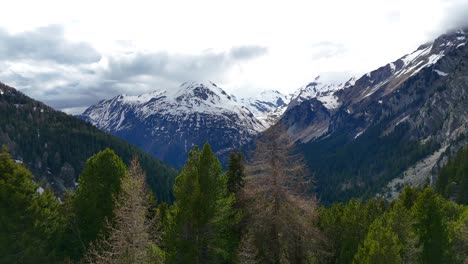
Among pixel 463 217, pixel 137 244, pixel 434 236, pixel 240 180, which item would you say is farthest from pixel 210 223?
pixel 463 217

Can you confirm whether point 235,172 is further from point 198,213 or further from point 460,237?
point 460,237

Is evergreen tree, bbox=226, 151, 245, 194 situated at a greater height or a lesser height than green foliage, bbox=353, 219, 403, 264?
greater

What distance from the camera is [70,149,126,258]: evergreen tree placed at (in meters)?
38.0

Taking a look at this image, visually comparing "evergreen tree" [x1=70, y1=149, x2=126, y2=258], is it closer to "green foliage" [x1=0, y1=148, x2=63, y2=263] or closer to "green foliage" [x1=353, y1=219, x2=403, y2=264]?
"green foliage" [x1=0, y1=148, x2=63, y2=263]

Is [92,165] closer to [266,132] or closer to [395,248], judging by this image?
[266,132]

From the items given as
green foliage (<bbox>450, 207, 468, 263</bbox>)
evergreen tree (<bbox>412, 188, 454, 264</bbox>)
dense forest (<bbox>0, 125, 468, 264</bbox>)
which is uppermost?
dense forest (<bbox>0, 125, 468, 264</bbox>)

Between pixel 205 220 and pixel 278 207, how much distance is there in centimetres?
520

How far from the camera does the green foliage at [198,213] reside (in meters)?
29.3

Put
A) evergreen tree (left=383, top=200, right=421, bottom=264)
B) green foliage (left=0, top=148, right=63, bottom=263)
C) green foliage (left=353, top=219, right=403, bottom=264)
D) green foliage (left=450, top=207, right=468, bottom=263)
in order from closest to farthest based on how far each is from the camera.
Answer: green foliage (left=353, top=219, right=403, bottom=264) → green foliage (left=0, top=148, right=63, bottom=263) → evergreen tree (left=383, top=200, right=421, bottom=264) → green foliage (left=450, top=207, right=468, bottom=263)

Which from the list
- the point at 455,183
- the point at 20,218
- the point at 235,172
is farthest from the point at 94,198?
the point at 455,183

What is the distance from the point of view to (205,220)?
2975 centimetres

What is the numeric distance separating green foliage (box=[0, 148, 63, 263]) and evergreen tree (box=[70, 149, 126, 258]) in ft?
12.3

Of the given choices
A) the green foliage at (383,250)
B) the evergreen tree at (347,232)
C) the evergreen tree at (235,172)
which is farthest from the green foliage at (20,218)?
the evergreen tree at (347,232)

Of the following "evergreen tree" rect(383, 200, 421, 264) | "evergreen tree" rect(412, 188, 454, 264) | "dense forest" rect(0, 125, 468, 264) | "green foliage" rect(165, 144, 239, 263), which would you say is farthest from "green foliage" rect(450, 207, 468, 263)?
"green foliage" rect(165, 144, 239, 263)
